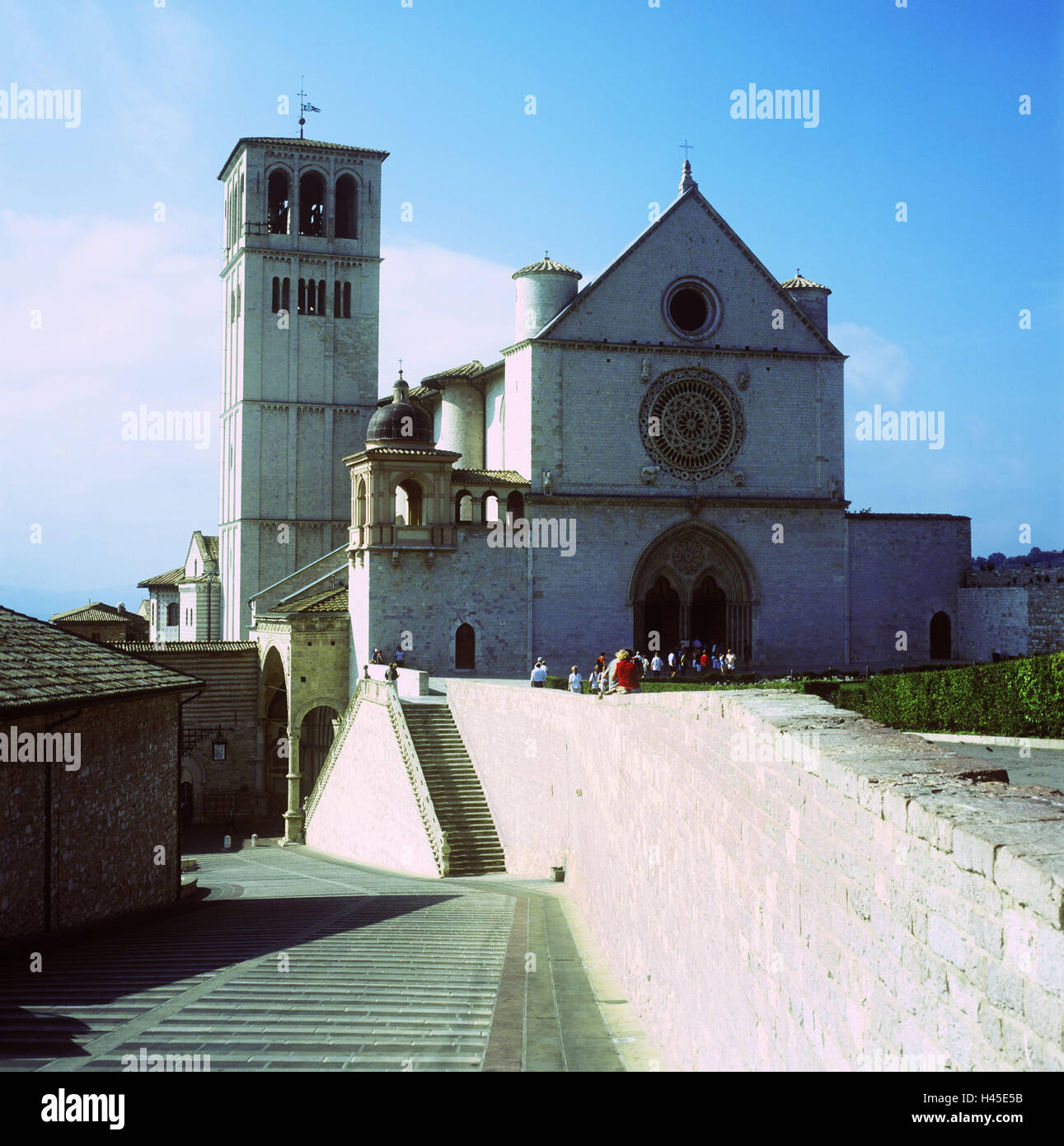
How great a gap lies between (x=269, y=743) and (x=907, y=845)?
39.0 metres

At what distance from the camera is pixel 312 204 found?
163 ft

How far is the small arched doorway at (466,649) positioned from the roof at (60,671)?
17.5 meters

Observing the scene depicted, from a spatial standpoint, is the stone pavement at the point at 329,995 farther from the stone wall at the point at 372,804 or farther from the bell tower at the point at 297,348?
the bell tower at the point at 297,348

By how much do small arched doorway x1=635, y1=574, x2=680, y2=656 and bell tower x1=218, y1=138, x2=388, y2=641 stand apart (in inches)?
598

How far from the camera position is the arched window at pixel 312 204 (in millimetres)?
48969

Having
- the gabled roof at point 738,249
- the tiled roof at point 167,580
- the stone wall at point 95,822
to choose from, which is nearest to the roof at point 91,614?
the tiled roof at point 167,580

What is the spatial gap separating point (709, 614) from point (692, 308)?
1019 centimetres

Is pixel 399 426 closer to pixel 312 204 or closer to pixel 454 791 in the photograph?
pixel 454 791

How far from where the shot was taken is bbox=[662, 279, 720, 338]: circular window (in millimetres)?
38531

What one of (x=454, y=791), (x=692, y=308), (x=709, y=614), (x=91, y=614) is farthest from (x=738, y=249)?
(x=91, y=614)

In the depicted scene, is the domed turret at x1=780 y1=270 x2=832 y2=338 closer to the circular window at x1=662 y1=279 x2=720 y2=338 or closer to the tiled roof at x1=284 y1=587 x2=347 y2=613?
the circular window at x1=662 y1=279 x2=720 y2=338
